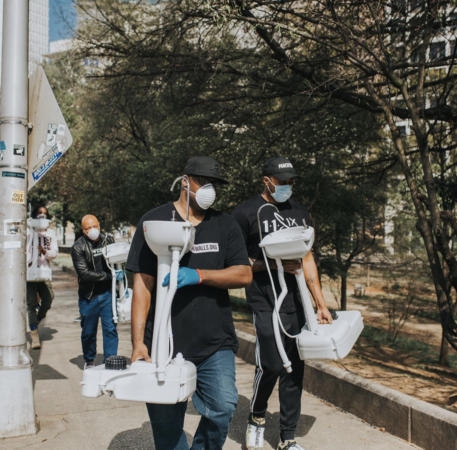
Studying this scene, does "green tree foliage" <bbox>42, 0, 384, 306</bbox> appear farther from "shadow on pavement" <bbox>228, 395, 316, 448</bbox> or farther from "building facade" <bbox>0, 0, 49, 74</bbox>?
"shadow on pavement" <bbox>228, 395, 316, 448</bbox>

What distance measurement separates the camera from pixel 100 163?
1878cm

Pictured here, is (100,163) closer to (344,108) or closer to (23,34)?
(344,108)

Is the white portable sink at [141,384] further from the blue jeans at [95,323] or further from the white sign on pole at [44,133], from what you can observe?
the blue jeans at [95,323]

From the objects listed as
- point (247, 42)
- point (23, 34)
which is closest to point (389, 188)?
point (247, 42)

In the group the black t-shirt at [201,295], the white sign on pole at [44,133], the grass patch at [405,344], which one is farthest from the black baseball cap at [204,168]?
the grass patch at [405,344]

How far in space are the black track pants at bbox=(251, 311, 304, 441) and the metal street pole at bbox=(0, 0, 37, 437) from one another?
1815 millimetres

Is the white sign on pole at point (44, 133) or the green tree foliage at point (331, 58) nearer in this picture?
the white sign on pole at point (44, 133)

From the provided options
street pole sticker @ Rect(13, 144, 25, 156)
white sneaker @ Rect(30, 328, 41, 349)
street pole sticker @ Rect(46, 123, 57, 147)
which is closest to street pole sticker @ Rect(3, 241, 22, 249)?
street pole sticker @ Rect(13, 144, 25, 156)

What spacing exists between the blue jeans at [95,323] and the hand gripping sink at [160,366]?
12.1 feet

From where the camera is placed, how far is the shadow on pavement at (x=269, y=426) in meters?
4.54

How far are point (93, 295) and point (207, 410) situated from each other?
3.62 m

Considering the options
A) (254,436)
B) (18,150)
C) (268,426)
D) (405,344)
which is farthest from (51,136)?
(405,344)

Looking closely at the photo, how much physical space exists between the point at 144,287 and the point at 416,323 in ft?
46.5

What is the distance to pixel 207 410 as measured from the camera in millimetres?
3184
